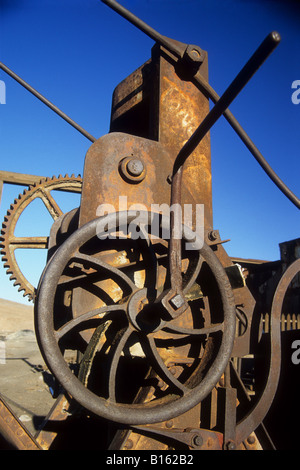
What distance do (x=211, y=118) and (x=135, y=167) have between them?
525 mm

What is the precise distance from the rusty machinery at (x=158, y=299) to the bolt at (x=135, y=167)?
0.01 metres

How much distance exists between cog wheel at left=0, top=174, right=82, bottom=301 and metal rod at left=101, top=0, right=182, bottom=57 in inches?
72.5

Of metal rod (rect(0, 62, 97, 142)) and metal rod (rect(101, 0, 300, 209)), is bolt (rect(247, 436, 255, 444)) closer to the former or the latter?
metal rod (rect(101, 0, 300, 209))

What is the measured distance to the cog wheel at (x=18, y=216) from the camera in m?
3.21

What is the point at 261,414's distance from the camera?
1.69m

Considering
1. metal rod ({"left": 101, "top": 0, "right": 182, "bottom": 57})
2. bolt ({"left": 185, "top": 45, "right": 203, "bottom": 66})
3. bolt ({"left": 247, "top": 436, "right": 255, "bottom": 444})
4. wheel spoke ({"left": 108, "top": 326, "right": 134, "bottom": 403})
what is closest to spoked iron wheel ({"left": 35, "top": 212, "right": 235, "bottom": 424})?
wheel spoke ({"left": 108, "top": 326, "right": 134, "bottom": 403})

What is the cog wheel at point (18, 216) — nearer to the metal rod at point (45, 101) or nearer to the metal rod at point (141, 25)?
the metal rod at point (45, 101)

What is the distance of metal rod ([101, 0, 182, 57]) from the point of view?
173cm

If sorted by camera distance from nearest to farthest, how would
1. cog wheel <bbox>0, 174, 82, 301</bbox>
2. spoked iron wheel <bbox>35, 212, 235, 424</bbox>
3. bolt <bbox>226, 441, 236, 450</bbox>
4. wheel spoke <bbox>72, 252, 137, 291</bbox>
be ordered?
spoked iron wheel <bbox>35, 212, 235, 424</bbox>, wheel spoke <bbox>72, 252, 137, 291</bbox>, bolt <bbox>226, 441, 236, 450</bbox>, cog wheel <bbox>0, 174, 82, 301</bbox>

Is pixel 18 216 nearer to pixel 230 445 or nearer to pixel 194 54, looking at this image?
pixel 194 54

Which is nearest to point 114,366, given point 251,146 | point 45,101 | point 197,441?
point 197,441

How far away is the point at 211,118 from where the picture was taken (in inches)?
56.5
